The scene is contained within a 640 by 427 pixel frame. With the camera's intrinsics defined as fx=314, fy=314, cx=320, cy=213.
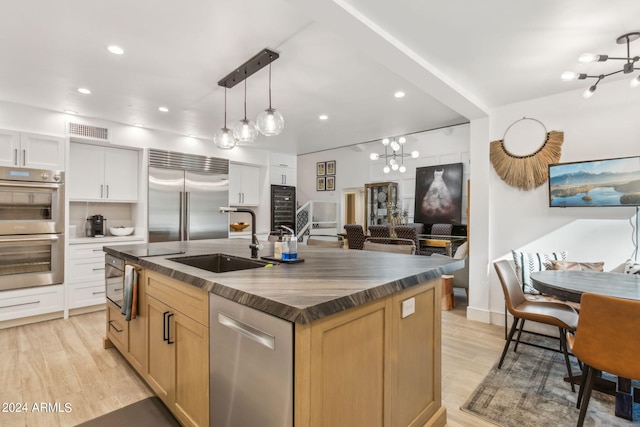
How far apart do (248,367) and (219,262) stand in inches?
51.1

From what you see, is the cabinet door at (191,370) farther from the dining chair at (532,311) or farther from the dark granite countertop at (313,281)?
the dining chair at (532,311)

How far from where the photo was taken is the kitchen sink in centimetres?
213

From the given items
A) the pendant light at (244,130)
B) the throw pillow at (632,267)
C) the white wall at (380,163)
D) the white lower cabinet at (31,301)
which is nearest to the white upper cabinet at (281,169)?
the white wall at (380,163)

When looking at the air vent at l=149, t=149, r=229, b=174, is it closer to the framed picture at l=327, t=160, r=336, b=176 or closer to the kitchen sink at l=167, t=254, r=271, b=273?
the kitchen sink at l=167, t=254, r=271, b=273

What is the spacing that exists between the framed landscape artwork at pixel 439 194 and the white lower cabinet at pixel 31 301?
747cm

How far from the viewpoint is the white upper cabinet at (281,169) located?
6406 millimetres

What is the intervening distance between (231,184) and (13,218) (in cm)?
297

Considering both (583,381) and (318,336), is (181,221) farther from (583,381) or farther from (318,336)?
(583,381)

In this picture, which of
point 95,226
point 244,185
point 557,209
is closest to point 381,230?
point 244,185

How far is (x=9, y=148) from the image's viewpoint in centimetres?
357

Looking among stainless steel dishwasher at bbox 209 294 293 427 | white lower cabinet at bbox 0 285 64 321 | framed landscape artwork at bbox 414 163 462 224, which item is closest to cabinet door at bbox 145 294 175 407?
stainless steel dishwasher at bbox 209 294 293 427

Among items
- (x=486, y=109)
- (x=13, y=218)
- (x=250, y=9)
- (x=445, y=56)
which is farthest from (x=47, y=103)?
(x=486, y=109)

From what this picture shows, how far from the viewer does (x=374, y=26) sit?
202cm

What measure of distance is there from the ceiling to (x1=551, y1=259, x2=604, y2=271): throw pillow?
163 centimetres
